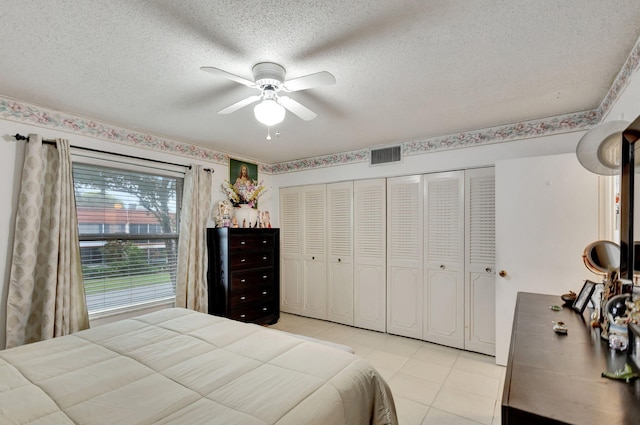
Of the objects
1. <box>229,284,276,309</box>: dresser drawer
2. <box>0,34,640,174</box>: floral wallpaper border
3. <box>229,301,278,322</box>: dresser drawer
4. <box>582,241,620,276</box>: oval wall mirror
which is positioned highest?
<box>0,34,640,174</box>: floral wallpaper border

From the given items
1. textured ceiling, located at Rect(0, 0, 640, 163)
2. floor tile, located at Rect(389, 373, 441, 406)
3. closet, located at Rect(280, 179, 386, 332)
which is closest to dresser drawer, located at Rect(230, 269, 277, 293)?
closet, located at Rect(280, 179, 386, 332)

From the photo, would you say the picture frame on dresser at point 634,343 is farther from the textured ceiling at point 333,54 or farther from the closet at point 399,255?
the closet at point 399,255

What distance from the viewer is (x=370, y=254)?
3967mm

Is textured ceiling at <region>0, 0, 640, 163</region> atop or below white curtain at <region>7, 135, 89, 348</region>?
atop

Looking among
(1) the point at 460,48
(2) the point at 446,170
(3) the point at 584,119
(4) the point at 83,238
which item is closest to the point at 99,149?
(4) the point at 83,238

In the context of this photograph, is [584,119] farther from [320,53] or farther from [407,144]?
[320,53]

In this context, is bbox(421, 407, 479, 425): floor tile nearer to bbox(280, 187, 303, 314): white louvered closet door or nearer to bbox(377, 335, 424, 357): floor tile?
bbox(377, 335, 424, 357): floor tile

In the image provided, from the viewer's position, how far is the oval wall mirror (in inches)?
65.2

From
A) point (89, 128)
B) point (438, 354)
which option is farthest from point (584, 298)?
point (89, 128)

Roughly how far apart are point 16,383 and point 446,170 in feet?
12.2

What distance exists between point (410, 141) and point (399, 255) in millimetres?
1393

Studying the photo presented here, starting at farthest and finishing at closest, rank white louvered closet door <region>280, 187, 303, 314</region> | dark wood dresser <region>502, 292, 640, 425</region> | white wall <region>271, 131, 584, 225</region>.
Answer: white louvered closet door <region>280, 187, 303, 314</region>
white wall <region>271, 131, 584, 225</region>
dark wood dresser <region>502, 292, 640, 425</region>

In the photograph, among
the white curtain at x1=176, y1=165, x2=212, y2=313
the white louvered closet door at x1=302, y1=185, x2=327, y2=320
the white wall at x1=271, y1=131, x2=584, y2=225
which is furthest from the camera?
the white louvered closet door at x1=302, y1=185, x2=327, y2=320

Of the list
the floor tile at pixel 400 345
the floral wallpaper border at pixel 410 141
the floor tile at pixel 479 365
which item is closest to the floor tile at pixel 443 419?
the floor tile at pixel 479 365
